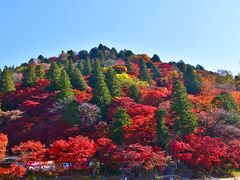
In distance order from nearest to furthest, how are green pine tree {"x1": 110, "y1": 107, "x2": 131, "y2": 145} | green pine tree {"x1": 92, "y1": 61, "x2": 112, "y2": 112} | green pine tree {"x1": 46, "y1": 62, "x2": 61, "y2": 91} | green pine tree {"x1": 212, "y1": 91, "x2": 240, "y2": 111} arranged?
green pine tree {"x1": 110, "y1": 107, "x2": 131, "y2": 145} → green pine tree {"x1": 212, "y1": 91, "x2": 240, "y2": 111} → green pine tree {"x1": 92, "y1": 61, "x2": 112, "y2": 112} → green pine tree {"x1": 46, "y1": 62, "x2": 61, "y2": 91}

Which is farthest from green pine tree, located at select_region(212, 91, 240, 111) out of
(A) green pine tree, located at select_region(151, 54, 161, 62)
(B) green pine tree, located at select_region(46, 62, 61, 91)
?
Result: (A) green pine tree, located at select_region(151, 54, 161, 62)

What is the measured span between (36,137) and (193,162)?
2380 centimetres

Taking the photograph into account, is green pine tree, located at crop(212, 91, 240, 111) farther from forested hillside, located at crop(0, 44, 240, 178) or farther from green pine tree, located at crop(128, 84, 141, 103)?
green pine tree, located at crop(128, 84, 141, 103)

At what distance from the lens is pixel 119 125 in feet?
169

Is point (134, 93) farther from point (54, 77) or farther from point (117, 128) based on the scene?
point (54, 77)

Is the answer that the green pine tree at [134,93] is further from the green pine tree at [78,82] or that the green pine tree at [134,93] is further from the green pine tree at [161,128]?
the green pine tree at [161,128]

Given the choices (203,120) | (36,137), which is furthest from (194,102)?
(36,137)

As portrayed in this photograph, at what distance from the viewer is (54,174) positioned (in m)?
46.6

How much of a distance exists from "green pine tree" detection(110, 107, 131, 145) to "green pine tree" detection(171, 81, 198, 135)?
6.96m

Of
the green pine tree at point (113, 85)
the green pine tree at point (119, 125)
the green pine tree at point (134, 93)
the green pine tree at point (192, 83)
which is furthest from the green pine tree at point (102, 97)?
the green pine tree at point (192, 83)

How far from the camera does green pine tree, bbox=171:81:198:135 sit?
52438 mm

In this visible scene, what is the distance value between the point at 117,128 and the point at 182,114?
9274 millimetres

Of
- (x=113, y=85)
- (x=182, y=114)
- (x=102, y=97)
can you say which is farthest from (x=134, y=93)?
(x=182, y=114)

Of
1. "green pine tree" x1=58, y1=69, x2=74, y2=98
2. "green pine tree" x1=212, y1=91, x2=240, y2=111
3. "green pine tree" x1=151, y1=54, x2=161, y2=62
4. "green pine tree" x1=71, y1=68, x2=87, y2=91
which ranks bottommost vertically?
"green pine tree" x1=212, y1=91, x2=240, y2=111
